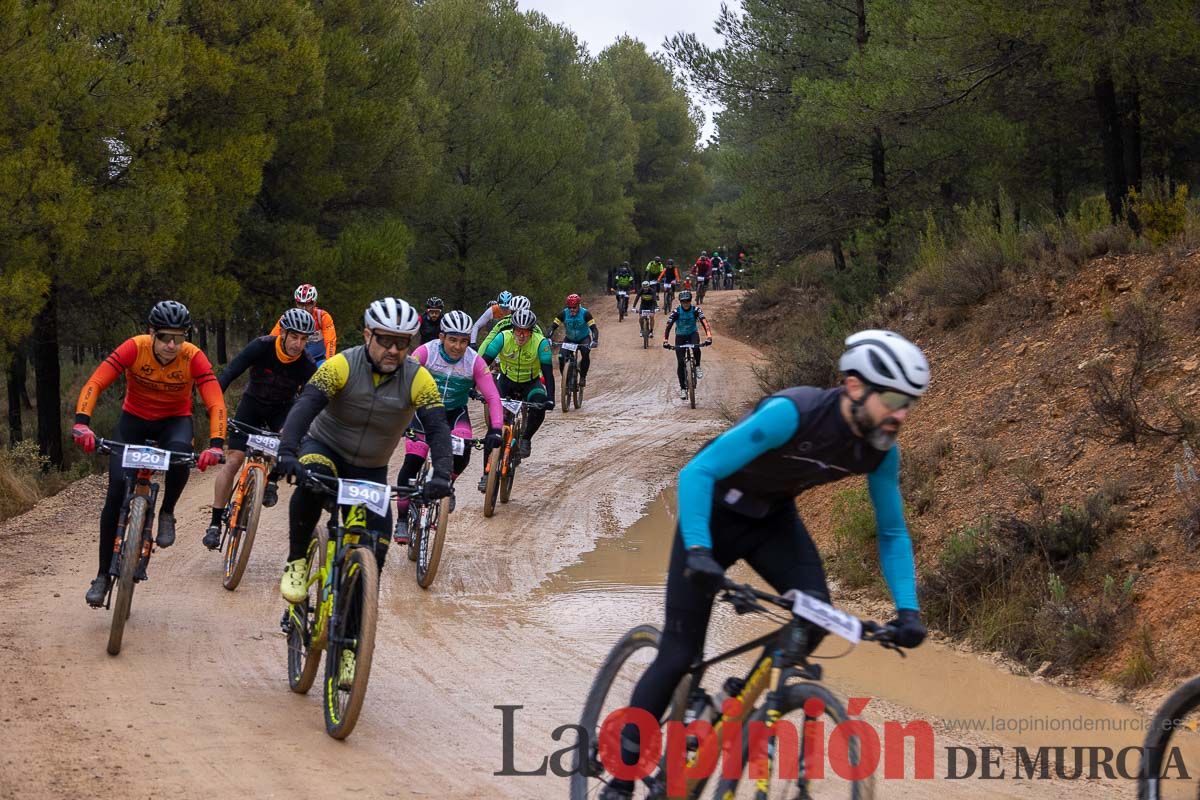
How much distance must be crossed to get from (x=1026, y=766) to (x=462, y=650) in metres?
3.74

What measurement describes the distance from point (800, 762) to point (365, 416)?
3554 mm

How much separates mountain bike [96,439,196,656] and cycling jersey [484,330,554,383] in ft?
19.9

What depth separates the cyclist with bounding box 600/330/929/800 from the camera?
403 centimetres

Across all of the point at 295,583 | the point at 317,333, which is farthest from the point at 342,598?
the point at 317,333

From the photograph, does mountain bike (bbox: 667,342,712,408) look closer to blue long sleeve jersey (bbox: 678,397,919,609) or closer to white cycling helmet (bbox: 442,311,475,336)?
white cycling helmet (bbox: 442,311,475,336)

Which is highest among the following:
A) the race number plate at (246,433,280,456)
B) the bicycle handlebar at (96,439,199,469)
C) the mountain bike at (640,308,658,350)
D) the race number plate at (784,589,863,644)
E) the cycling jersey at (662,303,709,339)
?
the mountain bike at (640,308,658,350)

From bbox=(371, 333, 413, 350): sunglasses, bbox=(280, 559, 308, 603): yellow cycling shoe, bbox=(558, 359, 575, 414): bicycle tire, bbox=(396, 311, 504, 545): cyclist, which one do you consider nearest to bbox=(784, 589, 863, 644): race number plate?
bbox=(371, 333, 413, 350): sunglasses

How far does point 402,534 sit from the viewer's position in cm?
1045

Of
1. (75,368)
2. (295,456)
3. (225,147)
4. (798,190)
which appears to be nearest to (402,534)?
(295,456)

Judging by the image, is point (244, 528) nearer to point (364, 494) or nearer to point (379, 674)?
point (379, 674)

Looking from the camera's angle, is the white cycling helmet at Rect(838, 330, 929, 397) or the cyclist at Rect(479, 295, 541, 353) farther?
the cyclist at Rect(479, 295, 541, 353)

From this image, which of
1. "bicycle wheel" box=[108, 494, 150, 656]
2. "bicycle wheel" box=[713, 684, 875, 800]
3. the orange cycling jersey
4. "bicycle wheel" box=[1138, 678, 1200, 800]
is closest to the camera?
"bicycle wheel" box=[713, 684, 875, 800]

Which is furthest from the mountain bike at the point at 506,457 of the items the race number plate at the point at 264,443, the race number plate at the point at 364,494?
the race number plate at the point at 364,494

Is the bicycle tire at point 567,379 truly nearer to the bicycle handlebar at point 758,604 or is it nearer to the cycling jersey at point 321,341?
the cycling jersey at point 321,341
